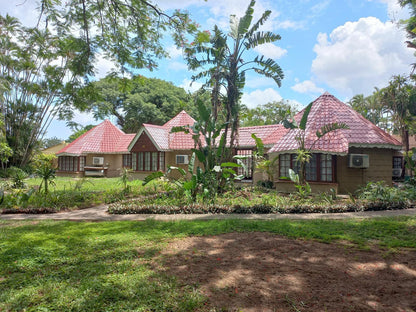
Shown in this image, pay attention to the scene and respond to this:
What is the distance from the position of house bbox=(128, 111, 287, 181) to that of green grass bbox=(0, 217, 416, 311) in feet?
41.4

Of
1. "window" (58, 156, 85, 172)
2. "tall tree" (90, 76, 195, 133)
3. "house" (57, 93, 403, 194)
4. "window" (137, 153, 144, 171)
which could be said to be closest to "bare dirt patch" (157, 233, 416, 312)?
"house" (57, 93, 403, 194)

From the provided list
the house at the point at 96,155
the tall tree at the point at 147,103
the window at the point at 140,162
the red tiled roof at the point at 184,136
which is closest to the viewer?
the red tiled roof at the point at 184,136

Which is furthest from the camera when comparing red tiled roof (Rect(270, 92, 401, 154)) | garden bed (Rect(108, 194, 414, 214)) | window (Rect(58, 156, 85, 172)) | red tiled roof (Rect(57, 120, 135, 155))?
window (Rect(58, 156, 85, 172))

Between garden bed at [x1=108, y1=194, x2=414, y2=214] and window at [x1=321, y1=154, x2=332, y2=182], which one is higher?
window at [x1=321, y1=154, x2=332, y2=182]

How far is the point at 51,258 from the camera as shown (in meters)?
4.59

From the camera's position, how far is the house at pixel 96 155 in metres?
26.3

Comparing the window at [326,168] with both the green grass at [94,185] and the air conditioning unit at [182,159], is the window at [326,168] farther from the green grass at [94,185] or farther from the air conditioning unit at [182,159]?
the air conditioning unit at [182,159]

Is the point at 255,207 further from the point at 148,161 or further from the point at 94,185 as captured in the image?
the point at 148,161

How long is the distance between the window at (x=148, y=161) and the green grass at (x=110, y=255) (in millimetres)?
14066

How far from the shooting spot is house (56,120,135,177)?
86.2 feet

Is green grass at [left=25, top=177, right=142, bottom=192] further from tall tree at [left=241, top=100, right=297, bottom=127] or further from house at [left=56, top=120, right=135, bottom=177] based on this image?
tall tree at [left=241, top=100, right=297, bottom=127]

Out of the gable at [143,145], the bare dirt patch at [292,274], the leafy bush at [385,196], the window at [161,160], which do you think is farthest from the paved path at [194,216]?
the gable at [143,145]

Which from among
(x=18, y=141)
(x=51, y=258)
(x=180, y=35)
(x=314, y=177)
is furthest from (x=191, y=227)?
(x=18, y=141)

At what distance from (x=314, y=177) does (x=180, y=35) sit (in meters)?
8.92
